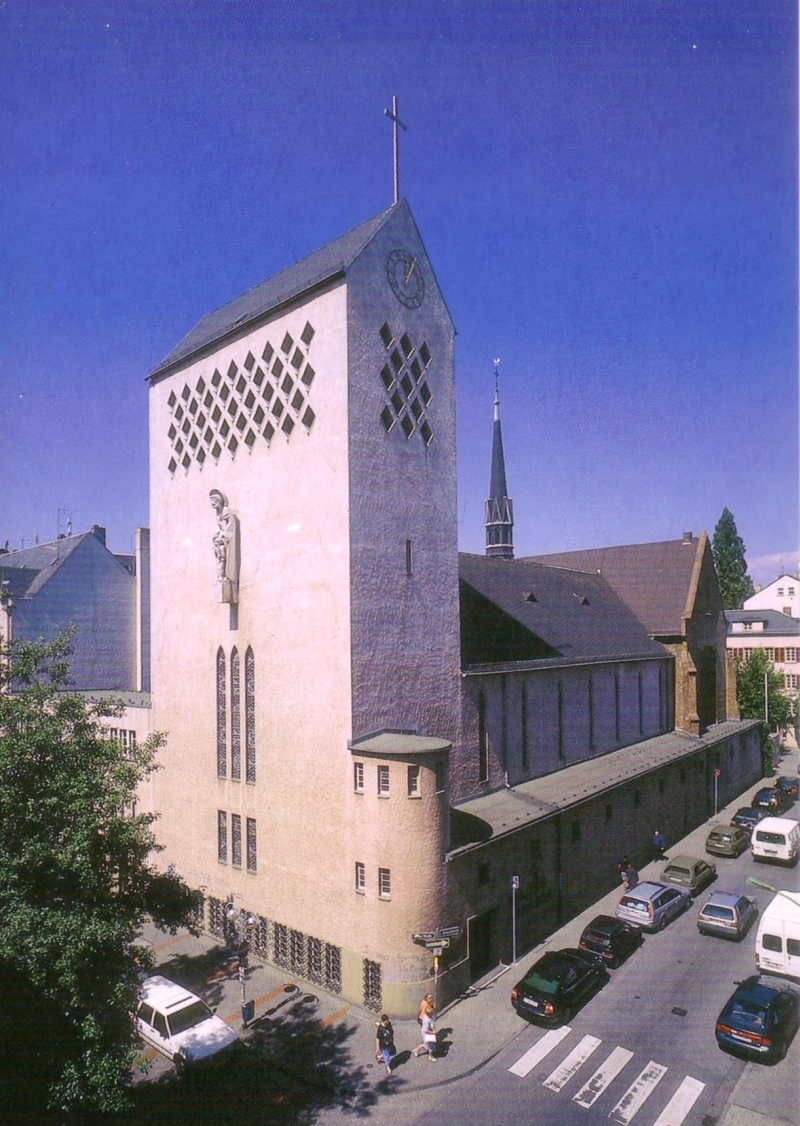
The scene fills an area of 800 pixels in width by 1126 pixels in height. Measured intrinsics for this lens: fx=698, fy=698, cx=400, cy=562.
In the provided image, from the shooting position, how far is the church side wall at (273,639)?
2252 cm

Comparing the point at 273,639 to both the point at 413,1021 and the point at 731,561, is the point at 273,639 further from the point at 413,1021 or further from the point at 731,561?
the point at 731,561

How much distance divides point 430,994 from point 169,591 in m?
18.4

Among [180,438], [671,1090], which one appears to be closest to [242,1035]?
Result: [671,1090]

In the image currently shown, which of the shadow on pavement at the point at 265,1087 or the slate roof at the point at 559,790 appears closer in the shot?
the shadow on pavement at the point at 265,1087

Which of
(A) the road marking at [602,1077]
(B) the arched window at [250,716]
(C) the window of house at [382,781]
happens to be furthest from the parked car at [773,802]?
(B) the arched window at [250,716]

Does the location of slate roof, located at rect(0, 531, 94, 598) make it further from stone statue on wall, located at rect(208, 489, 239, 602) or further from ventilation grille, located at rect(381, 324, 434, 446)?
ventilation grille, located at rect(381, 324, 434, 446)

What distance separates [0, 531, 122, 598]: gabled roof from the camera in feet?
135

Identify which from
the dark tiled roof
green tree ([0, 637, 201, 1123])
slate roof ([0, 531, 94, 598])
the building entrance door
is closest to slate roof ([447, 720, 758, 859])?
the building entrance door

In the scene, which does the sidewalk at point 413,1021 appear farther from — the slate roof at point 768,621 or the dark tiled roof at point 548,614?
the slate roof at point 768,621

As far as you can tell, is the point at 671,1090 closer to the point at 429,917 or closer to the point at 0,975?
the point at 429,917

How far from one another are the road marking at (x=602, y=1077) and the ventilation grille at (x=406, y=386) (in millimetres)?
19374

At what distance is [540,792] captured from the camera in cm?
2877

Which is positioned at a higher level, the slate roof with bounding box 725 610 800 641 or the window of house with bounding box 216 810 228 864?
the slate roof with bounding box 725 610 800 641

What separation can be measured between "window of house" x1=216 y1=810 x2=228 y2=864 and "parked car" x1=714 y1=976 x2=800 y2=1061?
17131 millimetres
